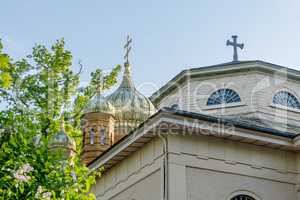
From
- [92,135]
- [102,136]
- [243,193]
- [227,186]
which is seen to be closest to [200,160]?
[227,186]

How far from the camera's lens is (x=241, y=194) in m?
15.1

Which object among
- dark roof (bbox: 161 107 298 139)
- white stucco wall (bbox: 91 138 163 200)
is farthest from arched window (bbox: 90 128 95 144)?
dark roof (bbox: 161 107 298 139)

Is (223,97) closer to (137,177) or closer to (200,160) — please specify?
(137,177)

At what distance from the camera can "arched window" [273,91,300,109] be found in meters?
21.3

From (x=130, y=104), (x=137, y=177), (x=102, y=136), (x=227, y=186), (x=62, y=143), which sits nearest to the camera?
(x=62, y=143)

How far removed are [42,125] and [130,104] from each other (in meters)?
16.7

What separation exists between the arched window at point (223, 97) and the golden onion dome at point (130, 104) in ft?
31.4

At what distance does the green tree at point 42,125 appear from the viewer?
12.5 m

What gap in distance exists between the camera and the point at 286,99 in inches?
846

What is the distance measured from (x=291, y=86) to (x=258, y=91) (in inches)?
66.3

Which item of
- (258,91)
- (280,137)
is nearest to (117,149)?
(280,137)

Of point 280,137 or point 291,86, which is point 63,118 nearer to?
point 280,137

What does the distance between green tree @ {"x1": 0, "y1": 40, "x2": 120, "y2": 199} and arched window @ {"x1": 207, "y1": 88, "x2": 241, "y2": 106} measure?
4153 millimetres

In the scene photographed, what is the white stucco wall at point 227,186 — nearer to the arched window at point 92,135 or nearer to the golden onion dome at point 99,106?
the golden onion dome at point 99,106
